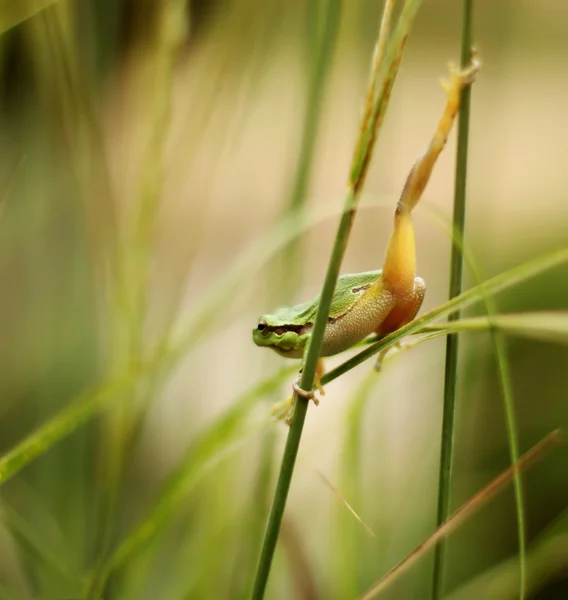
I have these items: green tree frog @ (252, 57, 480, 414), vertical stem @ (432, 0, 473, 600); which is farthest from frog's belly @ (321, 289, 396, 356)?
vertical stem @ (432, 0, 473, 600)

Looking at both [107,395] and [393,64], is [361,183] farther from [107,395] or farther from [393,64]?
[107,395]

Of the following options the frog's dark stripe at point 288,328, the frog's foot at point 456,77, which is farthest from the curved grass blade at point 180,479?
the frog's foot at point 456,77

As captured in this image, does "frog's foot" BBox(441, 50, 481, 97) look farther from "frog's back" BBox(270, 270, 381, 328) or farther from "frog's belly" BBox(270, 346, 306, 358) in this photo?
"frog's belly" BBox(270, 346, 306, 358)

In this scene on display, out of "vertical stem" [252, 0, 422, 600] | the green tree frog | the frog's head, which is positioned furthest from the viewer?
the frog's head

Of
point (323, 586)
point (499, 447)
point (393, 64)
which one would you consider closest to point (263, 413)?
point (323, 586)

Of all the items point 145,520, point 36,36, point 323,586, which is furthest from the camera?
point 323,586

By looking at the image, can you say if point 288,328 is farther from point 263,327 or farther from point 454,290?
point 454,290

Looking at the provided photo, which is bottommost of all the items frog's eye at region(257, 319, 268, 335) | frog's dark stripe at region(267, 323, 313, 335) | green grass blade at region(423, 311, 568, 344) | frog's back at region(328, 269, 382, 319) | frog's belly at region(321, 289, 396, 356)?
green grass blade at region(423, 311, 568, 344)
